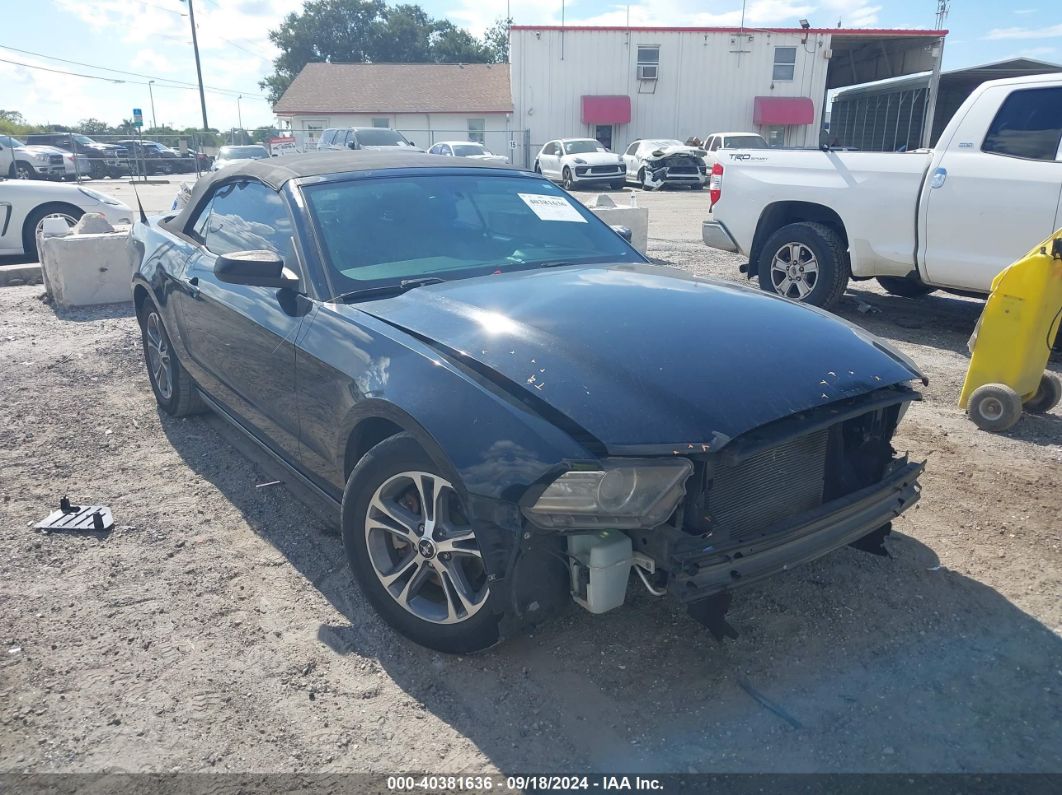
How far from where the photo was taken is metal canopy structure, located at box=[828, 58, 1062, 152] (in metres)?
30.8

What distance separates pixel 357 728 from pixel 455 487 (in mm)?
803

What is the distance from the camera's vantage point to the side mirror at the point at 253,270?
321 centimetres

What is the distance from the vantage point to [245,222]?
4.04m

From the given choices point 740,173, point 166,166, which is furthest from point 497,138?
point 740,173

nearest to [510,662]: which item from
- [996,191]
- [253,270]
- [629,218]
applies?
[253,270]

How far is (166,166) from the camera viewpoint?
37469 mm

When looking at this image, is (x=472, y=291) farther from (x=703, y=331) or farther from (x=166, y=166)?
(x=166, y=166)

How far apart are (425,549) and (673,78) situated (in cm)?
3681

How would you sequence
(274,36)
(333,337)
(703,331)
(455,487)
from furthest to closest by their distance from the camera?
1. (274,36)
2. (333,337)
3. (703,331)
4. (455,487)

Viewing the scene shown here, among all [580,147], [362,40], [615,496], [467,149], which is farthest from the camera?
[362,40]

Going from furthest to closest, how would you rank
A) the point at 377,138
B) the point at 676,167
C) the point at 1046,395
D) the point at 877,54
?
the point at 877,54
the point at 676,167
the point at 377,138
the point at 1046,395

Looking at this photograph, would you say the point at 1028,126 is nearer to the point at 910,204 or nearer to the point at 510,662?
the point at 910,204

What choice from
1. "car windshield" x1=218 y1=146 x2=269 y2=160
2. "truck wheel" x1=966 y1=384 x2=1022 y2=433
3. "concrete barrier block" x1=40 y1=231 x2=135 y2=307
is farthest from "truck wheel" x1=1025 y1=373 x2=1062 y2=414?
"car windshield" x1=218 y1=146 x2=269 y2=160

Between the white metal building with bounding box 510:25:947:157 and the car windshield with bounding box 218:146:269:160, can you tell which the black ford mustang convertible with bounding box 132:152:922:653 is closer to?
the car windshield with bounding box 218:146:269:160
